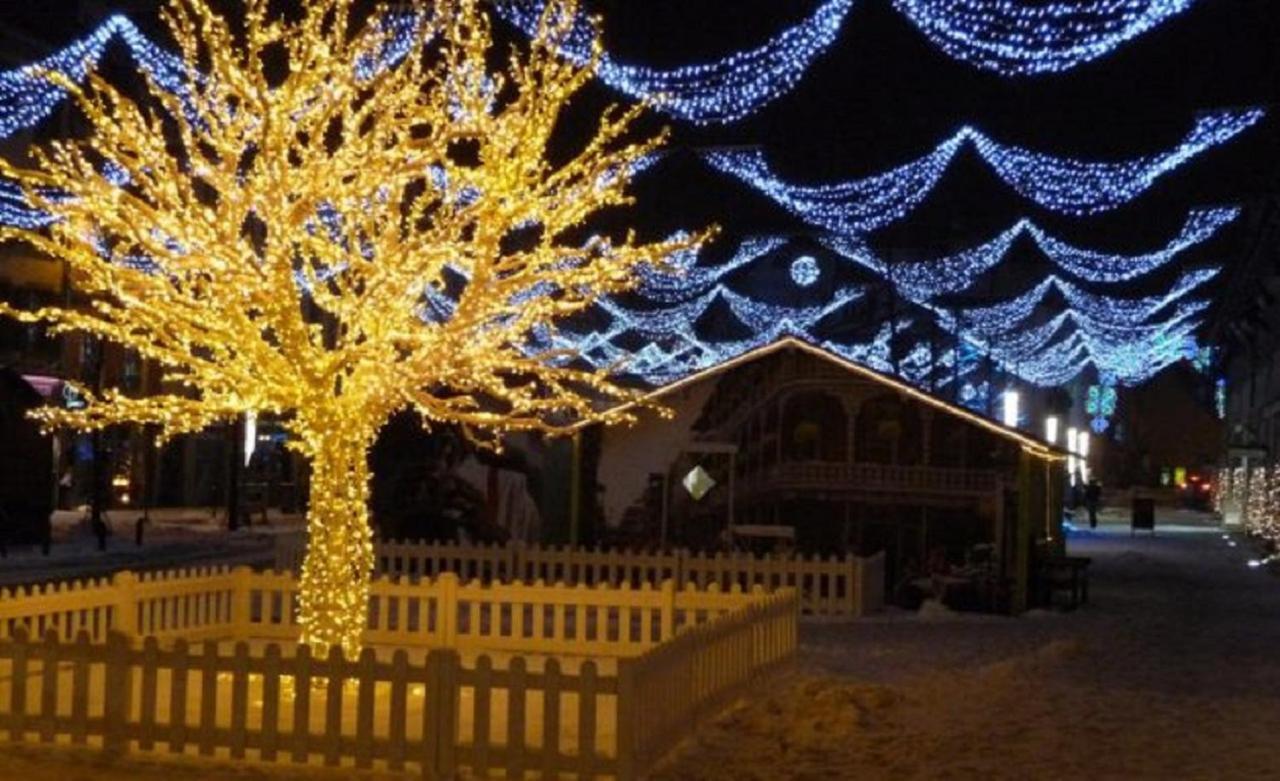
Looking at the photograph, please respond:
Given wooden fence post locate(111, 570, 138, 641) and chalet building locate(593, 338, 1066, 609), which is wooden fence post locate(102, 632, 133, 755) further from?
chalet building locate(593, 338, 1066, 609)

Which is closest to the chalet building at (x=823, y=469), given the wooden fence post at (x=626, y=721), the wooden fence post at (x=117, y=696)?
the wooden fence post at (x=626, y=721)

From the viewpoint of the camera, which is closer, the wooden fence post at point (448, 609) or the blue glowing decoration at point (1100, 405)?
the wooden fence post at point (448, 609)

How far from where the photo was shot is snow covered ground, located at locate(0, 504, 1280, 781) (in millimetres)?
11422

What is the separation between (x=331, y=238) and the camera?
14047mm

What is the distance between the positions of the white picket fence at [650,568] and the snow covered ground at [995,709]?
28.5 inches

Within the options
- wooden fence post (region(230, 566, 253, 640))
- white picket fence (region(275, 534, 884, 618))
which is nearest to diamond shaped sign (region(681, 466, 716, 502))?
white picket fence (region(275, 534, 884, 618))

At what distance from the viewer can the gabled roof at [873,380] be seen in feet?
80.8

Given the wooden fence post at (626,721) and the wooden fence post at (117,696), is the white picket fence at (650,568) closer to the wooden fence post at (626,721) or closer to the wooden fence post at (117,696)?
the wooden fence post at (117,696)

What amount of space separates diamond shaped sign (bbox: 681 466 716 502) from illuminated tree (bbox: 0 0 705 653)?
36.4 feet

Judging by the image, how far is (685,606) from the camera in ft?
56.0

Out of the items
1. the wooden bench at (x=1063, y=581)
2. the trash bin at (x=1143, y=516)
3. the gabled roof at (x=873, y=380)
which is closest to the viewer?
the gabled roof at (x=873, y=380)

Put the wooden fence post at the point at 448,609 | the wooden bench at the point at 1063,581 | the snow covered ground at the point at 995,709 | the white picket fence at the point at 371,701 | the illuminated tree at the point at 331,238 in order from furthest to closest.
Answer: the wooden bench at the point at 1063,581 → the wooden fence post at the point at 448,609 → the illuminated tree at the point at 331,238 → the snow covered ground at the point at 995,709 → the white picket fence at the point at 371,701

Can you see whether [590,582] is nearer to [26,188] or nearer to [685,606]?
[685,606]

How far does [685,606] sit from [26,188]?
291 inches
